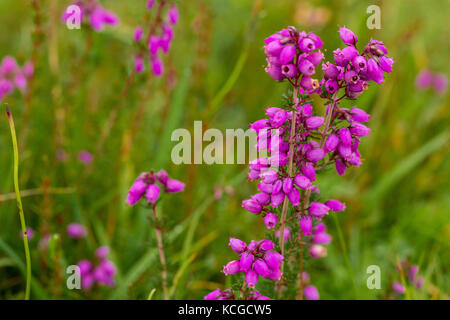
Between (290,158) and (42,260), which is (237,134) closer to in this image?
(42,260)

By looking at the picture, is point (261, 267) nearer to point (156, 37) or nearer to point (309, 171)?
point (309, 171)

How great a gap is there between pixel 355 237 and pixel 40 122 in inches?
125

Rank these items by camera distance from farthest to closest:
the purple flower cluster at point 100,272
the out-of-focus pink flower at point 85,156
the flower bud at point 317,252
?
the out-of-focus pink flower at point 85,156 < the purple flower cluster at point 100,272 < the flower bud at point 317,252

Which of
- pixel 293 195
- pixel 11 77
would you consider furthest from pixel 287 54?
pixel 11 77

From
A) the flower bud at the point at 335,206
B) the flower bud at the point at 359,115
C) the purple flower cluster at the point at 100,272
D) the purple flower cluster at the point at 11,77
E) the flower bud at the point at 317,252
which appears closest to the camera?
the flower bud at the point at 359,115

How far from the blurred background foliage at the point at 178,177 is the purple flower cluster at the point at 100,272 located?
7 centimetres

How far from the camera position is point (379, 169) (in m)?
4.86

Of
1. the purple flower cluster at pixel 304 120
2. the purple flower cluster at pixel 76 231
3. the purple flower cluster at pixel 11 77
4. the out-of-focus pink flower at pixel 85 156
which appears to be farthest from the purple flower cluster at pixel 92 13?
the purple flower cluster at pixel 304 120

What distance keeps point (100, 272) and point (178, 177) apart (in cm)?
122

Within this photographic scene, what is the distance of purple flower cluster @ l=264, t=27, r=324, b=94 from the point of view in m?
1.52

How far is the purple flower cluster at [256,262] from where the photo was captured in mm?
1664

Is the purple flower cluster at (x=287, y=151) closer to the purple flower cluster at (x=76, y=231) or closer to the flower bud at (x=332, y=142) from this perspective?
the flower bud at (x=332, y=142)

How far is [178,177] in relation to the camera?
403cm
